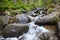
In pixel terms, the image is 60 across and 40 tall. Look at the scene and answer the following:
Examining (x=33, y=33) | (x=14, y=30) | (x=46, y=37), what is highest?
(x=46, y=37)

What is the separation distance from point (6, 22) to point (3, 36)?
5.20 feet

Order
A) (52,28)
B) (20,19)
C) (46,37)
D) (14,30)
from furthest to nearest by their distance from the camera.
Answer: (20,19) → (52,28) → (14,30) → (46,37)

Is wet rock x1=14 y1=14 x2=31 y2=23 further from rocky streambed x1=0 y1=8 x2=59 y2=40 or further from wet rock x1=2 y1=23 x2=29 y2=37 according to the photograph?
wet rock x1=2 y1=23 x2=29 y2=37

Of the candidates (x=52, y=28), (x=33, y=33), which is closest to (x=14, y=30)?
(x=33, y=33)

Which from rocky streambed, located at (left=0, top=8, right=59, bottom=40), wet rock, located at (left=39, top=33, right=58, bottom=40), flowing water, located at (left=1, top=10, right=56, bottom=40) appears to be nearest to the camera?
wet rock, located at (left=39, top=33, right=58, bottom=40)

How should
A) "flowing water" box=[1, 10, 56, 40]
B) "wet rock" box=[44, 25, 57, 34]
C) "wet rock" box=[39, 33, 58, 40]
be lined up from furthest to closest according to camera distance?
"wet rock" box=[44, 25, 57, 34]
"flowing water" box=[1, 10, 56, 40]
"wet rock" box=[39, 33, 58, 40]

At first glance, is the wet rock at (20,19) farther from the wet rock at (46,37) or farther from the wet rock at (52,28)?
the wet rock at (46,37)

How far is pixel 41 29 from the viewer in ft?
36.6

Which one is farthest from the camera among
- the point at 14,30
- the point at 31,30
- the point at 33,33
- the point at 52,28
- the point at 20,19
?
the point at 20,19

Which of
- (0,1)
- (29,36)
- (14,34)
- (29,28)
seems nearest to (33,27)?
(29,28)

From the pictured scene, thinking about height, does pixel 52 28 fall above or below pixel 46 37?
below

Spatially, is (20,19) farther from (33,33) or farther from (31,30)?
(33,33)

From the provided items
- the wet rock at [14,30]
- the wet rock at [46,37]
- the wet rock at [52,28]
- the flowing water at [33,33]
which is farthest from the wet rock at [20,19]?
the wet rock at [46,37]

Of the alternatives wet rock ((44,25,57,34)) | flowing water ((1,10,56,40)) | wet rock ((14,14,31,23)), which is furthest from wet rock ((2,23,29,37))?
wet rock ((14,14,31,23))
